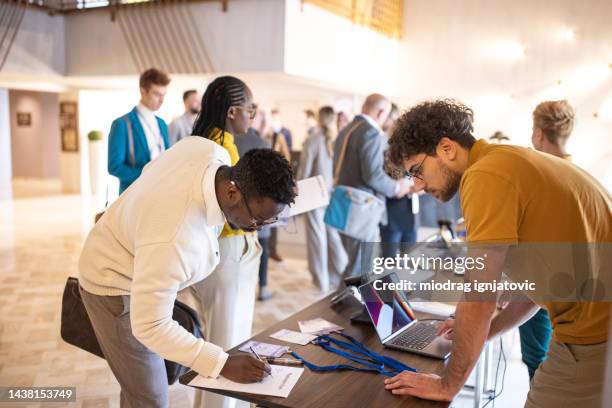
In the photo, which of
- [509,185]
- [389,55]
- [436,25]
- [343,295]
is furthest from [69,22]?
[509,185]

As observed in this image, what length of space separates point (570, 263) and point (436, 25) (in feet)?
23.6

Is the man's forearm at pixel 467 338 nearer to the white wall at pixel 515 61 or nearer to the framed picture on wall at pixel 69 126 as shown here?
the white wall at pixel 515 61

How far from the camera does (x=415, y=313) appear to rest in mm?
2213

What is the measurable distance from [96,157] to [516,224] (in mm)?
10826

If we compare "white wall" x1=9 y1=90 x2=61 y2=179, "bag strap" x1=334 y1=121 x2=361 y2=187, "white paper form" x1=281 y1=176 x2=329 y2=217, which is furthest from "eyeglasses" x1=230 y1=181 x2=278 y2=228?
"white wall" x1=9 y1=90 x2=61 y2=179

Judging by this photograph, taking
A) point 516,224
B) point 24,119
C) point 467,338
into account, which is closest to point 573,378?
point 467,338

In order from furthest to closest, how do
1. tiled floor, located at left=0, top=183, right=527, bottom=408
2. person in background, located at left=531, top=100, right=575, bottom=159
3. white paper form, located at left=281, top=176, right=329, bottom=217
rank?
1. tiled floor, located at left=0, top=183, right=527, bottom=408
2. white paper form, located at left=281, top=176, right=329, bottom=217
3. person in background, located at left=531, top=100, right=575, bottom=159

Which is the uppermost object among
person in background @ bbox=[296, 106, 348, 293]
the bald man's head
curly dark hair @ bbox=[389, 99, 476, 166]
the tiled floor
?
the bald man's head

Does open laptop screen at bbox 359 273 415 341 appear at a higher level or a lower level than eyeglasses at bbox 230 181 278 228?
lower

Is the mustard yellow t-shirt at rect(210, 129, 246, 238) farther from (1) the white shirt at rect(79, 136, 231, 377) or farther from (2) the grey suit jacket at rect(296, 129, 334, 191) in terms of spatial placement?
(2) the grey suit jacket at rect(296, 129, 334, 191)

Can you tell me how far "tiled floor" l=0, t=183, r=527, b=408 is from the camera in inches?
125

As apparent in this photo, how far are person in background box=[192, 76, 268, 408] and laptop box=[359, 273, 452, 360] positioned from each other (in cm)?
65

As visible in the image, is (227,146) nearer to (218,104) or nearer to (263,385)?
(218,104)

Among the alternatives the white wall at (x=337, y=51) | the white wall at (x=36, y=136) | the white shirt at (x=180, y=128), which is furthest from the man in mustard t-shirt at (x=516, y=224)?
the white wall at (x=36, y=136)
